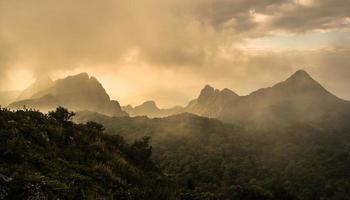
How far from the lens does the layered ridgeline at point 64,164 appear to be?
15797mm

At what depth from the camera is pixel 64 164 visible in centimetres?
2067

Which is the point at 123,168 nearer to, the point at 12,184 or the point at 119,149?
the point at 119,149

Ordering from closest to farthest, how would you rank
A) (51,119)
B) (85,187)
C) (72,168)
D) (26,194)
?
(26,194)
(85,187)
(72,168)
(51,119)

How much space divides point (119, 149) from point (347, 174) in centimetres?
18797

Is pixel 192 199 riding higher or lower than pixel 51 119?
lower

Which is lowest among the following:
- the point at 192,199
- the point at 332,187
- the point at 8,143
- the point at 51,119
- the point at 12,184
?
the point at 332,187

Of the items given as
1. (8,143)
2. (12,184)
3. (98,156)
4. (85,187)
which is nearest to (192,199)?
(98,156)

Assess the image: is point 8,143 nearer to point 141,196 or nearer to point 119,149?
point 141,196

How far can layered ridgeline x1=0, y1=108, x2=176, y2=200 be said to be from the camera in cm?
1580

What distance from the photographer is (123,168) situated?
947 inches

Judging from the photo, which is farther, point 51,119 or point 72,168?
point 51,119

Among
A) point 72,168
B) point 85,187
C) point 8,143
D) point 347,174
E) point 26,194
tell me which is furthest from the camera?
point 347,174

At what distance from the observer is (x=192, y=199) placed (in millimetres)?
23328

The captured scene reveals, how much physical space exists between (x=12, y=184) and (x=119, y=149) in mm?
15028
